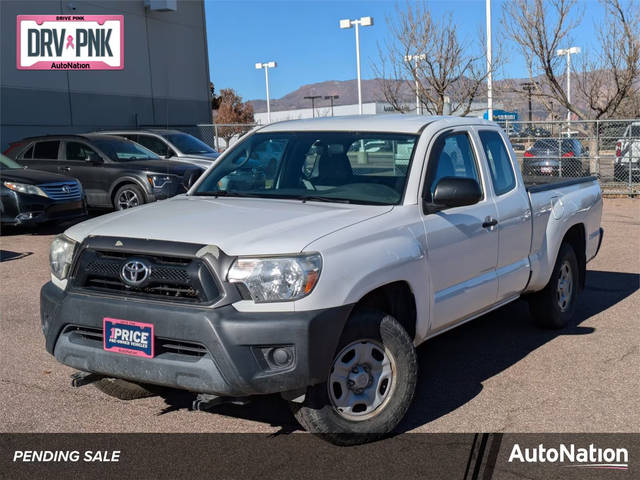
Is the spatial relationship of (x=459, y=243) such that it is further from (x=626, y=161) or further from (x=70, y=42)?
(x=70, y=42)

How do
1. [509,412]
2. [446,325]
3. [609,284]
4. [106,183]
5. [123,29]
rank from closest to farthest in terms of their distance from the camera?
[509,412] → [446,325] → [609,284] → [106,183] → [123,29]

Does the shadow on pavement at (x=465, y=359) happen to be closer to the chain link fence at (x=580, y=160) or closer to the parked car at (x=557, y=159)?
the chain link fence at (x=580, y=160)

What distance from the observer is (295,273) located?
4070 millimetres

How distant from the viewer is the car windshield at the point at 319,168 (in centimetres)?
520

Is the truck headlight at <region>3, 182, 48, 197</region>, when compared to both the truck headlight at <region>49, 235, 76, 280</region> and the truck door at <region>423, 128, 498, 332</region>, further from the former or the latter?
the truck door at <region>423, 128, 498, 332</region>

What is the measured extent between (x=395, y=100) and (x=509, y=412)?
2272cm

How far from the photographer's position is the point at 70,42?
891 inches

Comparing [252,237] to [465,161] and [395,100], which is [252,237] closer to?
[465,161]

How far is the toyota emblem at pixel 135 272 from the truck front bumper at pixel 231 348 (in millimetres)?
106

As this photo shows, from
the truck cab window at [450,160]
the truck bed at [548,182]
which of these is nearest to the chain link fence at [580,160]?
the truck bed at [548,182]

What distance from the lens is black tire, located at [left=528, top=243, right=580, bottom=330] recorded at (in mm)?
6824

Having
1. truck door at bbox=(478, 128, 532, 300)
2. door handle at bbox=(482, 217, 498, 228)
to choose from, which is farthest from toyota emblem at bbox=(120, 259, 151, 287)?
truck door at bbox=(478, 128, 532, 300)

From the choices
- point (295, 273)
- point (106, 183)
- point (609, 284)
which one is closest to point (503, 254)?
point (295, 273)

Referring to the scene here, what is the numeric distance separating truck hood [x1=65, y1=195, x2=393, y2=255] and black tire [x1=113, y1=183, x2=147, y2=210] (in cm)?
979
